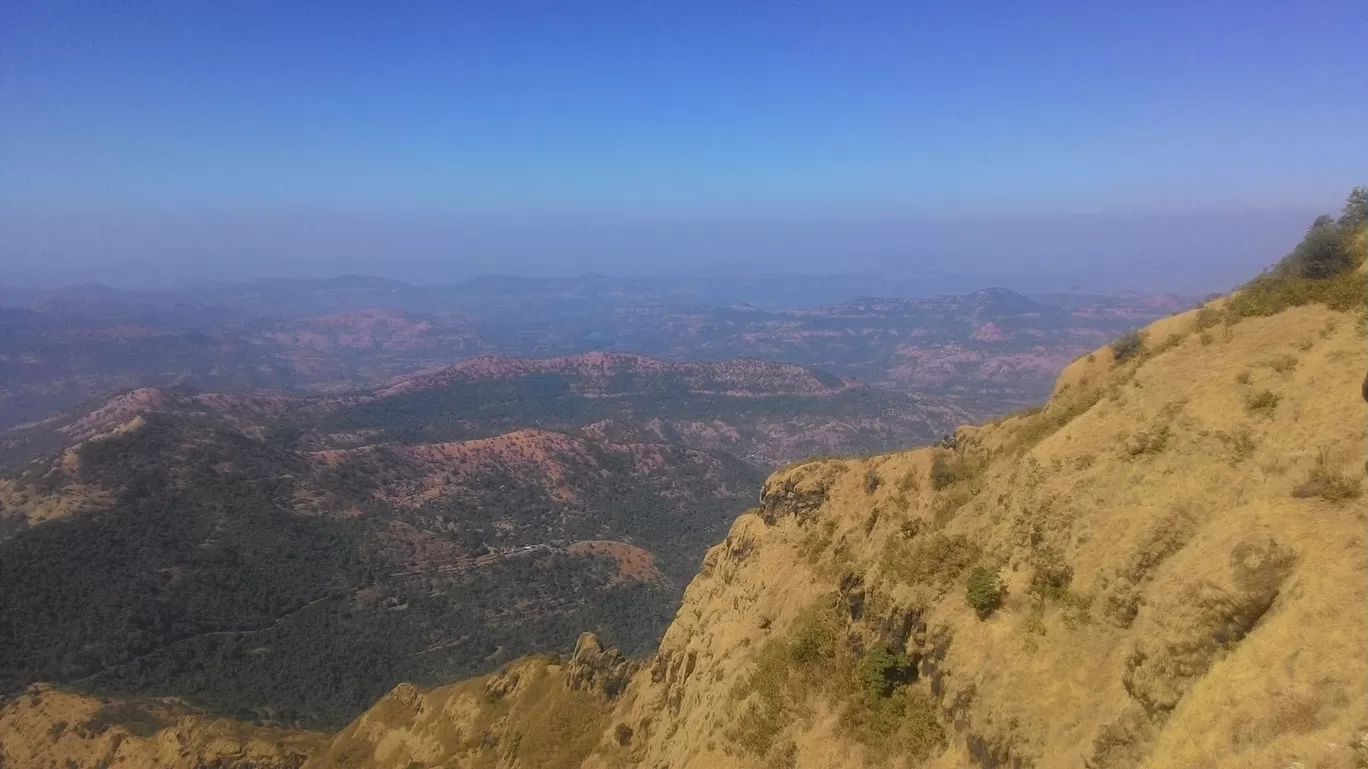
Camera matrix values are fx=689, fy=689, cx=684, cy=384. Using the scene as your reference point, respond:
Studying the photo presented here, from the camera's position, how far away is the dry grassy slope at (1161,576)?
820cm

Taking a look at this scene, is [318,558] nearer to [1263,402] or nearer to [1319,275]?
[1263,402]

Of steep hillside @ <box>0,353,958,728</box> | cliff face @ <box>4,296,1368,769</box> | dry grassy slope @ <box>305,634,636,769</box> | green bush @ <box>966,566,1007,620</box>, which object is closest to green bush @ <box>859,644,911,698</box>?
cliff face @ <box>4,296,1368,769</box>

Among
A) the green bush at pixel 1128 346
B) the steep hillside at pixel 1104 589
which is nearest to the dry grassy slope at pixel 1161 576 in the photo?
the steep hillside at pixel 1104 589

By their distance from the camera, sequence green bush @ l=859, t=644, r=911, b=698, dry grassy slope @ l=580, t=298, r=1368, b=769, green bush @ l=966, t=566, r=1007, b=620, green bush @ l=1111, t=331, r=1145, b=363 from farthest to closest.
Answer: green bush @ l=1111, t=331, r=1145, b=363
green bush @ l=859, t=644, r=911, b=698
green bush @ l=966, t=566, r=1007, b=620
dry grassy slope @ l=580, t=298, r=1368, b=769

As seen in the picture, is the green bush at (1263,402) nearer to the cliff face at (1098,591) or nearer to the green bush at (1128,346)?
the cliff face at (1098,591)

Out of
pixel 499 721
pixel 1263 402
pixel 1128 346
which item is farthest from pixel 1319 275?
pixel 499 721

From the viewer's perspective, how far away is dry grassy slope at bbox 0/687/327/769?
4300cm

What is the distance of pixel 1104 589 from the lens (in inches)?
462

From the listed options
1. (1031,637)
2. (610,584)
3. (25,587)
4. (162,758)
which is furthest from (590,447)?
(1031,637)

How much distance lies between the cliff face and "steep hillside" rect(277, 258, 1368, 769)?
1.6 inches

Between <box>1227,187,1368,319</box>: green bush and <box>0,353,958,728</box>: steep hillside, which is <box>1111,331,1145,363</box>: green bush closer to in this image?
<box>1227,187,1368,319</box>: green bush

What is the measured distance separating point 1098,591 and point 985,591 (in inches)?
87.2

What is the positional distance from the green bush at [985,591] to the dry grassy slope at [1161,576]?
0.73ft

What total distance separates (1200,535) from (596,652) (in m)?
28.4
